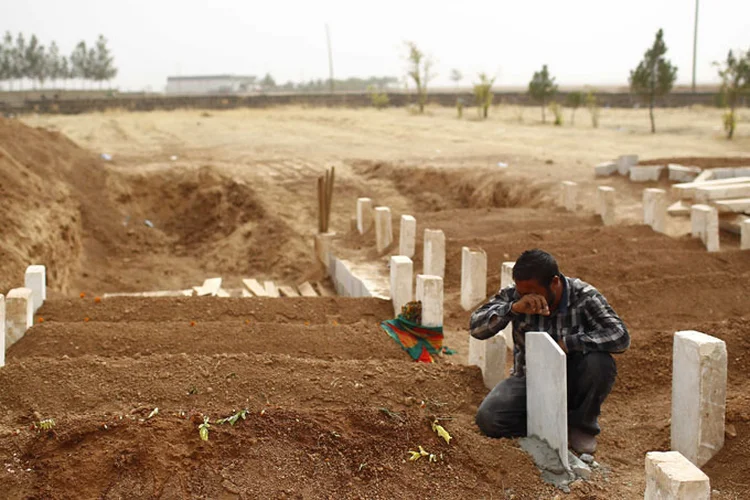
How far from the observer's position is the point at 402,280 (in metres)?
6.41

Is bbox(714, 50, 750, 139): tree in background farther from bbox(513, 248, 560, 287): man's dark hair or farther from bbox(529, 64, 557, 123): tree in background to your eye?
bbox(513, 248, 560, 287): man's dark hair

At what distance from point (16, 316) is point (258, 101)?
37.1 metres

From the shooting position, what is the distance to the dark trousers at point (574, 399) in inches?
161

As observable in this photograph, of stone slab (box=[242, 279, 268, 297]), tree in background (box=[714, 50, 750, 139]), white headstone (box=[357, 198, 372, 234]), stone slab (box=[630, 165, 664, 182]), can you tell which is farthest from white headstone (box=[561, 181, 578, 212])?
tree in background (box=[714, 50, 750, 139])

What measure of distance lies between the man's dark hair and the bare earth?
84 centimetres

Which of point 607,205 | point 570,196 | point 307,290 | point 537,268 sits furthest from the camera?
point 570,196

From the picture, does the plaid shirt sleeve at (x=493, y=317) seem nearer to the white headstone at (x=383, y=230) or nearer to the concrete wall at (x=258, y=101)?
the white headstone at (x=383, y=230)

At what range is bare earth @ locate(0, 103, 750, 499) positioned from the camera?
3668 millimetres

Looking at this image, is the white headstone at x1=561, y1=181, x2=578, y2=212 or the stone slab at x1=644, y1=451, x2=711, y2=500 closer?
the stone slab at x1=644, y1=451, x2=711, y2=500

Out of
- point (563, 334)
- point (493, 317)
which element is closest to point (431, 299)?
point (493, 317)

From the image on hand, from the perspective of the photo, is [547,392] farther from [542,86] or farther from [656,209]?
[542,86]

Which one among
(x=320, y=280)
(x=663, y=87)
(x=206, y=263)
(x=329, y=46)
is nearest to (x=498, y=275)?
(x=320, y=280)

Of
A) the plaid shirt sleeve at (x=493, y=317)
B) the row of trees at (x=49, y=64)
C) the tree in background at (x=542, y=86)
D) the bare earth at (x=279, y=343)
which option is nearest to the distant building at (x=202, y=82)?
the row of trees at (x=49, y=64)

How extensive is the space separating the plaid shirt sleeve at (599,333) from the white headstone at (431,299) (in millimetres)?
1600
